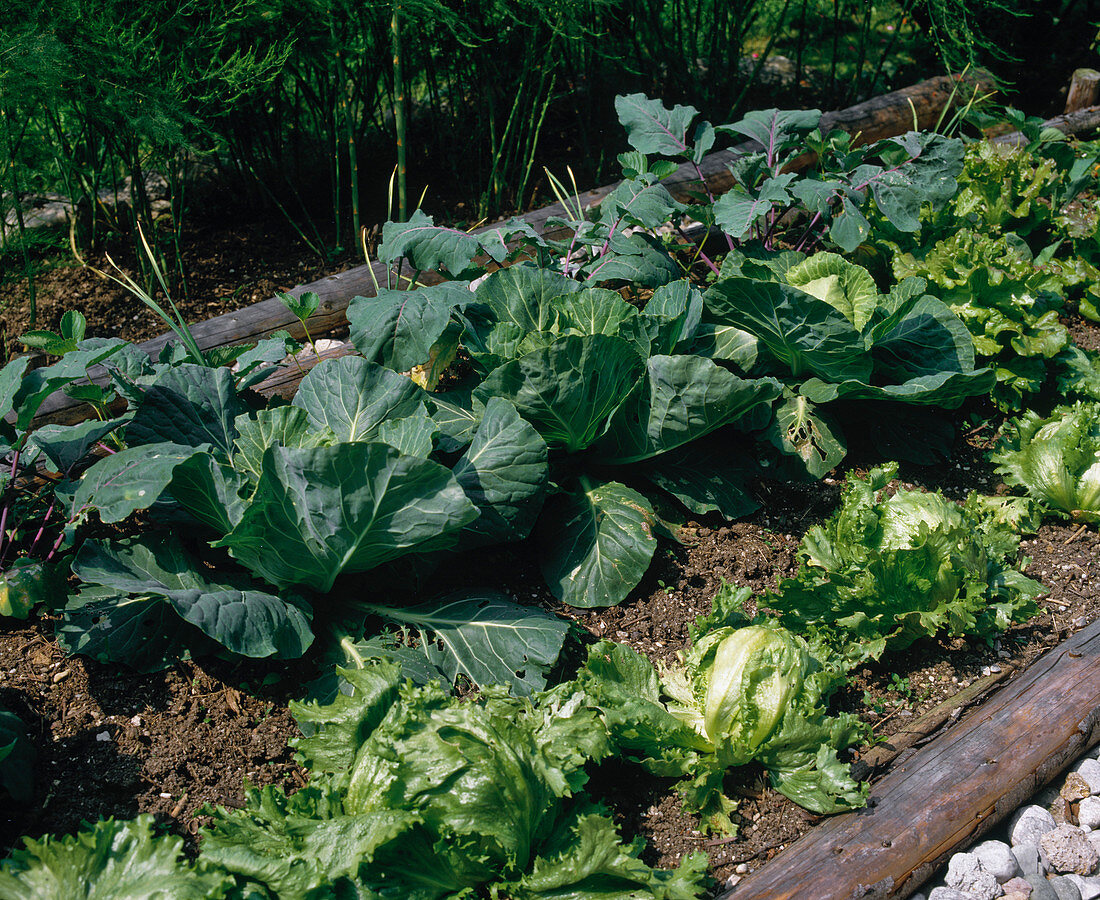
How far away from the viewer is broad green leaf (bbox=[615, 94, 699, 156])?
11.2 ft

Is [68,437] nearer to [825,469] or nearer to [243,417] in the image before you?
[243,417]

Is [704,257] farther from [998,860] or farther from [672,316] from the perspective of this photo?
[998,860]

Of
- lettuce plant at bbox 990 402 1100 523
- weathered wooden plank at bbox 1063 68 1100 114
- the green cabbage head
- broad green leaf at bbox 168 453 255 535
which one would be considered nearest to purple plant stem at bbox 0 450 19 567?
broad green leaf at bbox 168 453 255 535

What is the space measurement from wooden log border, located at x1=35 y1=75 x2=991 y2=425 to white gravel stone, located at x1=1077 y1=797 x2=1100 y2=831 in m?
2.35

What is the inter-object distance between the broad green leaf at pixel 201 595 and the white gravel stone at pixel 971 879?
1.63 meters

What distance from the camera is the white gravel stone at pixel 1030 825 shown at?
209cm

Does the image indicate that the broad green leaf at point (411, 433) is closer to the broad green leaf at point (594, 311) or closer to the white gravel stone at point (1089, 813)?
the broad green leaf at point (594, 311)

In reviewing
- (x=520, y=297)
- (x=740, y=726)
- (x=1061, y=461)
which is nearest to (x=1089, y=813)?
(x=740, y=726)

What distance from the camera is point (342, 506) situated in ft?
6.59

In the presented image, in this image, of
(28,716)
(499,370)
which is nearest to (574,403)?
(499,370)

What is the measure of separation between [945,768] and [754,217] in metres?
1.83

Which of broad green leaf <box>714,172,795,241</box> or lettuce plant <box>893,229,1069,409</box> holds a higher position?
broad green leaf <box>714,172,795,241</box>

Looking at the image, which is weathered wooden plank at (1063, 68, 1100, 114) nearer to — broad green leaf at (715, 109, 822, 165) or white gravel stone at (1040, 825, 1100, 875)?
broad green leaf at (715, 109, 822, 165)

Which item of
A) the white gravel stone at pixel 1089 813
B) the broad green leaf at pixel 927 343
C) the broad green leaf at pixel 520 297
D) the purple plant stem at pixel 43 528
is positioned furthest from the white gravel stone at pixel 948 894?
the purple plant stem at pixel 43 528
